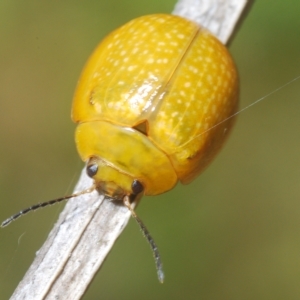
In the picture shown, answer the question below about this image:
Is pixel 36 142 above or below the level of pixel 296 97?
below

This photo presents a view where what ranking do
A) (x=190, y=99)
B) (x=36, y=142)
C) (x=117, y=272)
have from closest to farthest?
1. (x=190, y=99)
2. (x=117, y=272)
3. (x=36, y=142)

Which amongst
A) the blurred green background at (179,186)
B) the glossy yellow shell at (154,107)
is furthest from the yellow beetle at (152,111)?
the blurred green background at (179,186)

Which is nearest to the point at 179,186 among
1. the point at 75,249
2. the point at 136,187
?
the point at 136,187

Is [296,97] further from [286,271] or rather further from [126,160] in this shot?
[126,160]

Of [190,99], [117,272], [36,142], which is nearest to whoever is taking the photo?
[190,99]

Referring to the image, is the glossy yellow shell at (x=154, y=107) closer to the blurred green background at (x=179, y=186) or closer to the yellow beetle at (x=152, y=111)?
the yellow beetle at (x=152, y=111)

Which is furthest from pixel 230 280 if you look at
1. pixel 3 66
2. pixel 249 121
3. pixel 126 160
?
pixel 3 66

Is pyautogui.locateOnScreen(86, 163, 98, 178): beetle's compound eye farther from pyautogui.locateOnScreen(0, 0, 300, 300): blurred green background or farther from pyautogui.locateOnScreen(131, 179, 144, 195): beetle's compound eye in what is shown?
pyautogui.locateOnScreen(0, 0, 300, 300): blurred green background
